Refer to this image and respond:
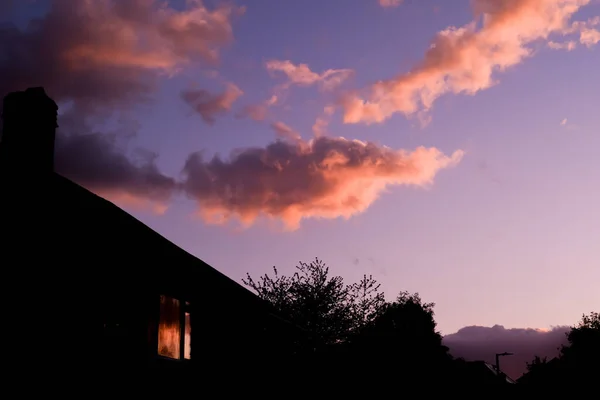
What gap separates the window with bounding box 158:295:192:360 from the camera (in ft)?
55.2

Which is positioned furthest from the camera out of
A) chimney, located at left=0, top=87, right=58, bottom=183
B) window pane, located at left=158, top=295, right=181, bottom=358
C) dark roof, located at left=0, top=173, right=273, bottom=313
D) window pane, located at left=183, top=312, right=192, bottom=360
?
window pane, located at left=183, top=312, right=192, bottom=360

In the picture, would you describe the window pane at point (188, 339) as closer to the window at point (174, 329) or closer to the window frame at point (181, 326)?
the window at point (174, 329)

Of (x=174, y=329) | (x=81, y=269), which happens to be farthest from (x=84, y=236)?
(x=174, y=329)

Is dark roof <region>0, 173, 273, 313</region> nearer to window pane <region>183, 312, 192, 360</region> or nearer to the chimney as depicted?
the chimney

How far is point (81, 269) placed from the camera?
47.2ft

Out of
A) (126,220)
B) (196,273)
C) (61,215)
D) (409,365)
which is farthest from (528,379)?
(61,215)

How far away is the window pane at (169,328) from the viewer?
658 inches

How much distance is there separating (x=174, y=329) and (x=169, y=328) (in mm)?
303

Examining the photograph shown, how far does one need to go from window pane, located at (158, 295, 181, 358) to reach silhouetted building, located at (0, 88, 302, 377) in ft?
0.09

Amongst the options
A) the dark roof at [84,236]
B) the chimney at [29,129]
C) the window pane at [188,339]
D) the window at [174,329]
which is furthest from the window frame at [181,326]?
the chimney at [29,129]

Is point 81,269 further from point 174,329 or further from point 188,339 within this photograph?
point 188,339

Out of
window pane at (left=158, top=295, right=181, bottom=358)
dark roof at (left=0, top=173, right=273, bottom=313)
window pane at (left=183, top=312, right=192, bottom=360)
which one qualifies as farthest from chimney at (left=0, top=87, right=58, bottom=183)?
window pane at (left=183, top=312, right=192, bottom=360)

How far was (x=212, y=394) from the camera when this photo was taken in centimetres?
1911

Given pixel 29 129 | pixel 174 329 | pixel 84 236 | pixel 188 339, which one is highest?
pixel 29 129
